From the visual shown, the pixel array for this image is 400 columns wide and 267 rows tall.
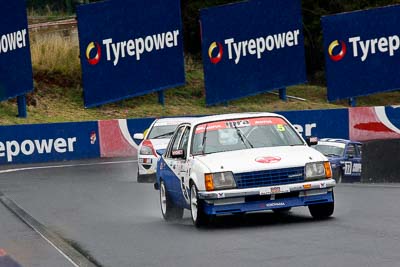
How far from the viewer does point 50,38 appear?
5112cm

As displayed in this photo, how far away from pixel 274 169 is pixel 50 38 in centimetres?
3876

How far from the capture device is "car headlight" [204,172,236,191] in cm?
1335

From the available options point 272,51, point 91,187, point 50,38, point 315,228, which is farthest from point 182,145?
point 50,38

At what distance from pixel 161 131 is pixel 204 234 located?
12.5 meters

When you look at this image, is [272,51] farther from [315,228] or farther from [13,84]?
[315,228]

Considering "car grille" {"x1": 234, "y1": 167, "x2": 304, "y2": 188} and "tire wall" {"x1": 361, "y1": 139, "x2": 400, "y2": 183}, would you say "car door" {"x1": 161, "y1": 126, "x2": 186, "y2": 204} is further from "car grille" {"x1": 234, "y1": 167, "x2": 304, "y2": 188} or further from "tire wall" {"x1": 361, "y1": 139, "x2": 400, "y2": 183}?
"tire wall" {"x1": 361, "y1": 139, "x2": 400, "y2": 183}

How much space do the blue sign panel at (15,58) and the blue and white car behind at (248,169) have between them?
1025 inches

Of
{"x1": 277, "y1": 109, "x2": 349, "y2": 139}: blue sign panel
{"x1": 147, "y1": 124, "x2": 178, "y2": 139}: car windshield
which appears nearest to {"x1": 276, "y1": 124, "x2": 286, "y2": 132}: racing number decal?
{"x1": 147, "y1": 124, "x2": 178, "y2": 139}: car windshield

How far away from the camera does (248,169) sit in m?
13.4

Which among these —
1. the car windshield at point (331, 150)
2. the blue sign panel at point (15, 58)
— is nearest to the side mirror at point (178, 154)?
the car windshield at point (331, 150)

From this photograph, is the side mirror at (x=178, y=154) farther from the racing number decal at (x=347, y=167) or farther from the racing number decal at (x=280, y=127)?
the racing number decal at (x=347, y=167)

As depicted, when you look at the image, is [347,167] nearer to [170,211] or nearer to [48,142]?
[48,142]

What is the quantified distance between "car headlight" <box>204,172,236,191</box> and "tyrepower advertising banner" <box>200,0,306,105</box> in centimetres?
2883

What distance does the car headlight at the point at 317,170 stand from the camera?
13500mm
